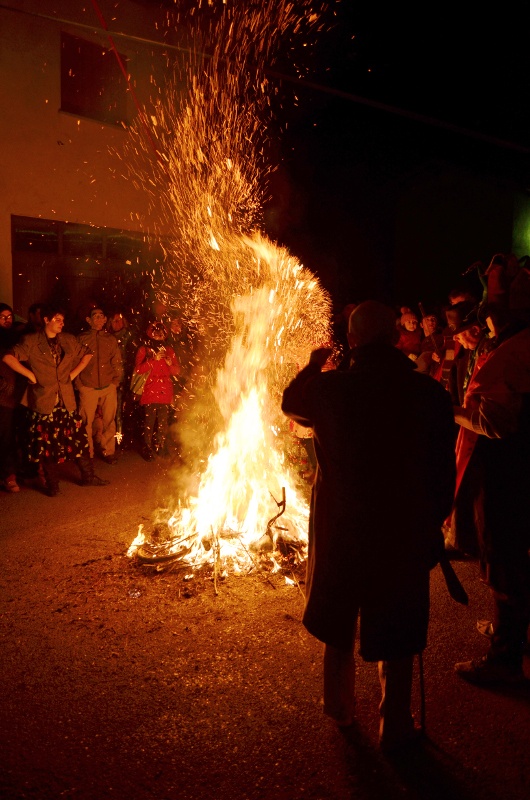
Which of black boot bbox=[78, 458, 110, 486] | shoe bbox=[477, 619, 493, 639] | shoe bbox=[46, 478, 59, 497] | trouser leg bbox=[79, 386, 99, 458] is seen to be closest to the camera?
shoe bbox=[477, 619, 493, 639]

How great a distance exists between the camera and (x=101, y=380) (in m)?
8.15

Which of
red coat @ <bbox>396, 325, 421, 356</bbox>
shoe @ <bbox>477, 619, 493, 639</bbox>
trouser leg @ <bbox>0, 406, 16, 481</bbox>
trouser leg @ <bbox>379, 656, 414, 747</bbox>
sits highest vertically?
red coat @ <bbox>396, 325, 421, 356</bbox>

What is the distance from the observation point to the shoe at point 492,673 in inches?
125

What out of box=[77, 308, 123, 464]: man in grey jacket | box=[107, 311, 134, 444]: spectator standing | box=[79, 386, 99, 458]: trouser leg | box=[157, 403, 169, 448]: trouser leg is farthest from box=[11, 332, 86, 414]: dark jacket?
box=[157, 403, 169, 448]: trouser leg

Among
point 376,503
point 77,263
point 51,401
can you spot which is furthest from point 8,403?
point 376,503

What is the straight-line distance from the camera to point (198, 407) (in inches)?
380

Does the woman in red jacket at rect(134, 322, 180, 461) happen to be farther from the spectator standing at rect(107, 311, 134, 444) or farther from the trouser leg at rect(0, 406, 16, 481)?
the trouser leg at rect(0, 406, 16, 481)

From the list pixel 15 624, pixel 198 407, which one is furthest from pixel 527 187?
pixel 15 624

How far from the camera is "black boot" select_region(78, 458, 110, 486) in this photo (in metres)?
7.00

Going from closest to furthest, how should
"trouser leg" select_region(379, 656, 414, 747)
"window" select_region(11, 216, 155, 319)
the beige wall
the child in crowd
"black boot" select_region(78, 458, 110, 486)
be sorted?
"trouser leg" select_region(379, 656, 414, 747) < "black boot" select_region(78, 458, 110, 486) < the child in crowd < the beige wall < "window" select_region(11, 216, 155, 319)

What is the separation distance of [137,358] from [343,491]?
21.9 ft

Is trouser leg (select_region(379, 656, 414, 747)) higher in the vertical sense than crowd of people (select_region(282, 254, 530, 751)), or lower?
lower

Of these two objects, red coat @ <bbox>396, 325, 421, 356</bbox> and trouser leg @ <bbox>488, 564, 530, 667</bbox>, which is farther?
red coat @ <bbox>396, 325, 421, 356</bbox>

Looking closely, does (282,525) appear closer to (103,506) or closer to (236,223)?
(103,506)
